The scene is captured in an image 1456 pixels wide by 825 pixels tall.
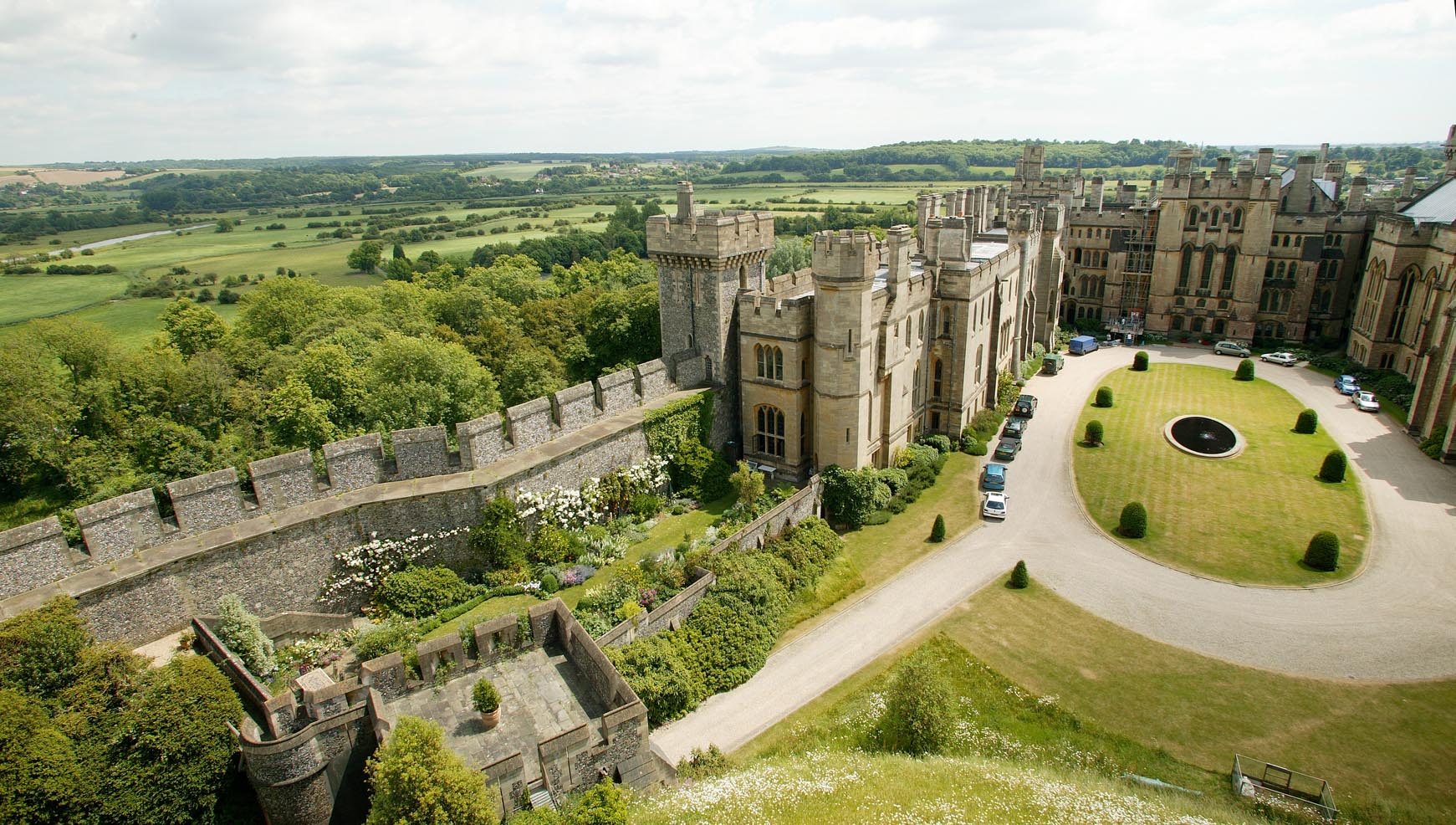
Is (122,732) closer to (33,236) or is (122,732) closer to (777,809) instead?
(777,809)

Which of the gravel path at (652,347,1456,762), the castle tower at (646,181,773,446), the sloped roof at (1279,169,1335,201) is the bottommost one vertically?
the gravel path at (652,347,1456,762)

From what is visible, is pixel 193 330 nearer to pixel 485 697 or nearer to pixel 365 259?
pixel 485 697

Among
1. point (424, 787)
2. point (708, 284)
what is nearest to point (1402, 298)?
point (708, 284)

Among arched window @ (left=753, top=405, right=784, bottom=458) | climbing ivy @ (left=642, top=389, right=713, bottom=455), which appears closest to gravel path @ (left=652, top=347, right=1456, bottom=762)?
arched window @ (left=753, top=405, right=784, bottom=458)

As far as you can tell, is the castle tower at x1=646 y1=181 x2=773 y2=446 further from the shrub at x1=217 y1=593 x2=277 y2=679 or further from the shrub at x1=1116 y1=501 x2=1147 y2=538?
the shrub at x1=217 y1=593 x2=277 y2=679

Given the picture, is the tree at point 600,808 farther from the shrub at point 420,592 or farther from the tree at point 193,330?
the tree at point 193,330
